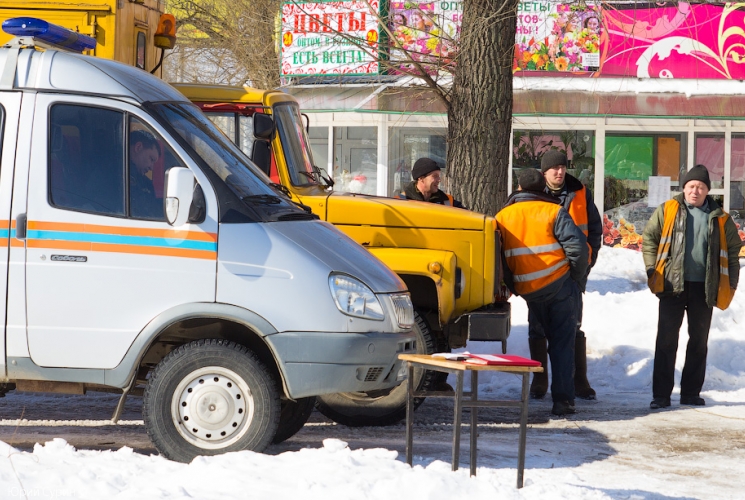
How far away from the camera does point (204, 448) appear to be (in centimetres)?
614

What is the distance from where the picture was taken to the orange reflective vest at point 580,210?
9031 mm

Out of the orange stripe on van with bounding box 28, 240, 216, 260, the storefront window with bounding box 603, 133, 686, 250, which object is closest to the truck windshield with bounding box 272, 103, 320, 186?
the orange stripe on van with bounding box 28, 240, 216, 260

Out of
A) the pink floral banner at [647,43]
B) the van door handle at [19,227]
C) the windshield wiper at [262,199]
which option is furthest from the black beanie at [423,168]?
the pink floral banner at [647,43]

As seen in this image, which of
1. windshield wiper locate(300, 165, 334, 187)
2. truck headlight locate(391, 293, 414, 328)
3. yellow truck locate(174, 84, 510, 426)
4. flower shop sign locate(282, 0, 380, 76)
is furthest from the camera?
flower shop sign locate(282, 0, 380, 76)

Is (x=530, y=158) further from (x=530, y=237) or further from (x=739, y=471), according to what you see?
(x=739, y=471)

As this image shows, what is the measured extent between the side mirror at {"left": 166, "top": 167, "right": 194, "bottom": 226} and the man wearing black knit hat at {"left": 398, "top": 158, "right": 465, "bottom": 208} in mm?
Answer: 3340

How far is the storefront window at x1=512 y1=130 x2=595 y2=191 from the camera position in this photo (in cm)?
1827

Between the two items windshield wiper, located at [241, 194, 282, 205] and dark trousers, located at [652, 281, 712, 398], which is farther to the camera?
dark trousers, located at [652, 281, 712, 398]

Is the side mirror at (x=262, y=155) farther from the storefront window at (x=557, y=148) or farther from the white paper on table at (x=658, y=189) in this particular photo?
the white paper on table at (x=658, y=189)

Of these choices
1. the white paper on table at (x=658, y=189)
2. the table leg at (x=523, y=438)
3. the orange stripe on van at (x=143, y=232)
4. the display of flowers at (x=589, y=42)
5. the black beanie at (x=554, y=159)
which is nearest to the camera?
the table leg at (x=523, y=438)

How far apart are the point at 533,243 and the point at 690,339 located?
1.84 metres

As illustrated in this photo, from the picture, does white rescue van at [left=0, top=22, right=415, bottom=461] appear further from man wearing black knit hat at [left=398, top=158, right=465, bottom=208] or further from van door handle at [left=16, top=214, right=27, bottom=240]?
man wearing black knit hat at [left=398, top=158, right=465, bottom=208]

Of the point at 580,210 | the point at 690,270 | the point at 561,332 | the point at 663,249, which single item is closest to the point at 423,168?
the point at 580,210

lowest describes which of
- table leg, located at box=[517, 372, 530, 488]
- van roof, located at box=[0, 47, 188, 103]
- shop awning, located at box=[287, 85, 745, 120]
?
table leg, located at box=[517, 372, 530, 488]
